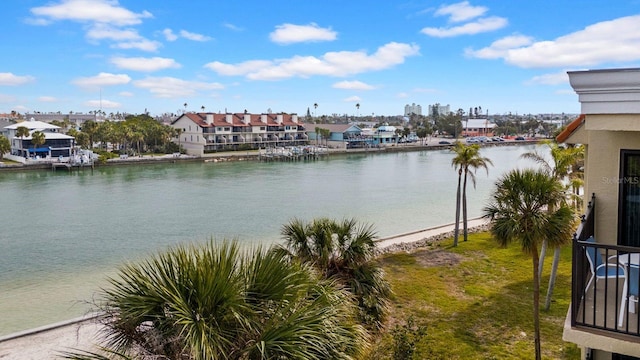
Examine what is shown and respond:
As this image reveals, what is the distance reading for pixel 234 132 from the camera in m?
102

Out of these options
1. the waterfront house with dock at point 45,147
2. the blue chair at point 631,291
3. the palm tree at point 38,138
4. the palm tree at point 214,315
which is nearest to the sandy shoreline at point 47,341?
the palm tree at point 214,315

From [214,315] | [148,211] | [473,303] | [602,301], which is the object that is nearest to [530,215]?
[473,303]

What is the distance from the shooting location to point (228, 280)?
5.45 m

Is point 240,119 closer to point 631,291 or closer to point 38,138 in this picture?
point 38,138

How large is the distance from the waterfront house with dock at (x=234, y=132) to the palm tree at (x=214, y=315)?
290 ft

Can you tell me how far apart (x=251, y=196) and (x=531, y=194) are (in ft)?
123

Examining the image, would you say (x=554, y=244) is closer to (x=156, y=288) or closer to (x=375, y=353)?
(x=375, y=353)

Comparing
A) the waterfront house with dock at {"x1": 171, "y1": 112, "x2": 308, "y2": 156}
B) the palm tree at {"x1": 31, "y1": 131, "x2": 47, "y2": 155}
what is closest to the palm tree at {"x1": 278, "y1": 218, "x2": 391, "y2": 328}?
the palm tree at {"x1": 31, "y1": 131, "x2": 47, "y2": 155}

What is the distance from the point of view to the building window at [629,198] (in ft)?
20.2

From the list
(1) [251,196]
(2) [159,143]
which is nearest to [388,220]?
(1) [251,196]

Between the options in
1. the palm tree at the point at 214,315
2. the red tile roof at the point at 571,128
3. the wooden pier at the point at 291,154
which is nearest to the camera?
the palm tree at the point at 214,315

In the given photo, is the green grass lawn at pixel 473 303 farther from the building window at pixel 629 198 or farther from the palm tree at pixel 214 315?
the building window at pixel 629 198

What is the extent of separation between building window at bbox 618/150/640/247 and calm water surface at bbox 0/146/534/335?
5.54 meters

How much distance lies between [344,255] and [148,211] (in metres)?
31.0
